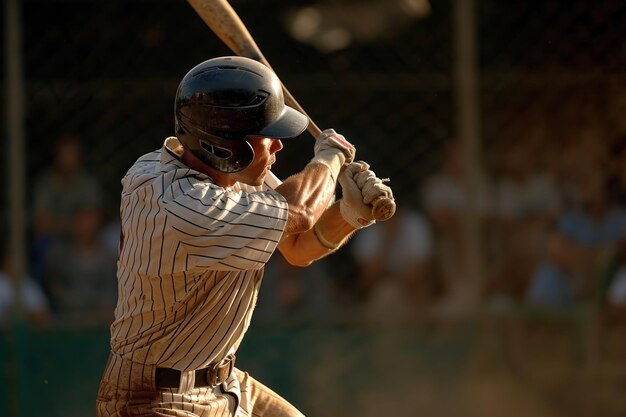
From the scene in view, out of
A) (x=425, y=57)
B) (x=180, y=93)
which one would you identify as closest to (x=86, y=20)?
(x=425, y=57)

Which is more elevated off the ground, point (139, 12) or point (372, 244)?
point (139, 12)

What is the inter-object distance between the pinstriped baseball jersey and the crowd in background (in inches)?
102

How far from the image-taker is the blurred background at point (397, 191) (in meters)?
6.48

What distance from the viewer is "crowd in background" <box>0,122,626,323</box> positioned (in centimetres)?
653

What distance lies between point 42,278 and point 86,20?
1334 millimetres

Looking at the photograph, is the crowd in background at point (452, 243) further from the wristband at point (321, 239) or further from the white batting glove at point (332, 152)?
the white batting glove at point (332, 152)

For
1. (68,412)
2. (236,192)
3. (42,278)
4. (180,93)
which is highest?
(180,93)

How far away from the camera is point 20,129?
6438 mm

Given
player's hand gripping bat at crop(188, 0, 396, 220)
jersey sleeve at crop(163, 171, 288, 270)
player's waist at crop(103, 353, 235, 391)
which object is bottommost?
player's waist at crop(103, 353, 235, 391)

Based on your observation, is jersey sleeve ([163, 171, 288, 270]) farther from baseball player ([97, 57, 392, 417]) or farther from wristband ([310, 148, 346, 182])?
wristband ([310, 148, 346, 182])

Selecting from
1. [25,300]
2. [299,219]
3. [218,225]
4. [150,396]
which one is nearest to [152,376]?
[150,396]

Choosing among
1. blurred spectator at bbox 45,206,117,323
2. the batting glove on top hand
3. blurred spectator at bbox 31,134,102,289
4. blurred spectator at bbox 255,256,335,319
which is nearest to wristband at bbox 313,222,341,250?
the batting glove on top hand

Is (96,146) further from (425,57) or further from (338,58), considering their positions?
(425,57)

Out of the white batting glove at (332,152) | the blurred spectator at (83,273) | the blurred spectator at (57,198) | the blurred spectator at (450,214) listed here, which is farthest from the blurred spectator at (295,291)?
the white batting glove at (332,152)
